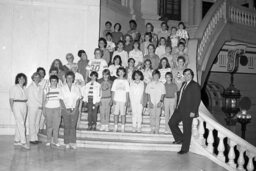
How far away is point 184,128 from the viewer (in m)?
7.04

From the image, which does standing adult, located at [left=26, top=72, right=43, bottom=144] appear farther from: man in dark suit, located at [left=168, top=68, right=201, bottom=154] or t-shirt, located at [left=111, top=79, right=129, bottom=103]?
man in dark suit, located at [left=168, top=68, right=201, bottom=154]

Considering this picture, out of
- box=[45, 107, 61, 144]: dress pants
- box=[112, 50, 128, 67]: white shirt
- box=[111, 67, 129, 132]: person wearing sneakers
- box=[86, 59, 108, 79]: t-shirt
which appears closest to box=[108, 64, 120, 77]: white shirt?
box=[86, 59, 108, 79]: t-shirt

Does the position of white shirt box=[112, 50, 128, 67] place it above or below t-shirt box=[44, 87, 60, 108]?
above

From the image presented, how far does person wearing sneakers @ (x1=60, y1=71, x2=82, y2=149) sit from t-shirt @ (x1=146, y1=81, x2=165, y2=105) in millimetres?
1740

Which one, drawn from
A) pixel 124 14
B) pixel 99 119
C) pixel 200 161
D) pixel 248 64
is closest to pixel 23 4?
pixel 99 119

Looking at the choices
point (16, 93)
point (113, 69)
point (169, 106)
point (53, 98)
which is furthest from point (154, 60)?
point (16, 93)

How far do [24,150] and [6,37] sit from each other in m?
3.96

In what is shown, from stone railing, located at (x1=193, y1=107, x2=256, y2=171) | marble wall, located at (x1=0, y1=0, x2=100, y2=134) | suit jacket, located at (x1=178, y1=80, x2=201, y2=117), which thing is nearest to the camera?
stone railing, located at (x1=193, y1=107, x2=256, y2=171)

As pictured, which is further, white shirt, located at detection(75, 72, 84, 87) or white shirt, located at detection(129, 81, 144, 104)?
white shirt, located at detection(75, 72, 84, 87)

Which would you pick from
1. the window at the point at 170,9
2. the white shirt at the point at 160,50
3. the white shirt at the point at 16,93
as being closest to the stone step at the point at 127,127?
the white shirt at the point at 16,93

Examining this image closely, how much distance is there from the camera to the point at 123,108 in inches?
305

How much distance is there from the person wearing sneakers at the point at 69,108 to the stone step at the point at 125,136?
1.62 feet

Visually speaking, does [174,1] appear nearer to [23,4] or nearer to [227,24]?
[227,24]

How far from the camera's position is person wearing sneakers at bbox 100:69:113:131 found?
25.5 ft
